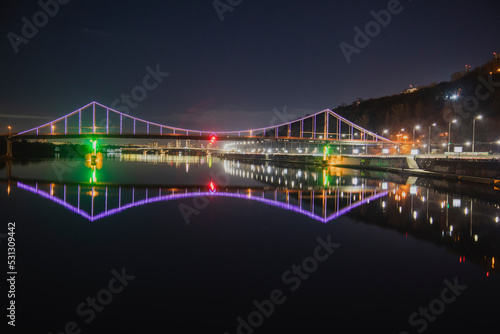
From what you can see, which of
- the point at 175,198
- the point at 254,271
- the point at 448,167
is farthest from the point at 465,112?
the point at 254,271

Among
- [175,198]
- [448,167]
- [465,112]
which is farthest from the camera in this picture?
[465,112]

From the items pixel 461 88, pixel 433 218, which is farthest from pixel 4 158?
pixel 461 88

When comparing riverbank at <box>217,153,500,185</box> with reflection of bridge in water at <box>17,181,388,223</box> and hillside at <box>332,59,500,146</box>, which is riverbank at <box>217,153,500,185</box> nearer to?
reflection of bridge in water at <box>17,181,388,223</box>

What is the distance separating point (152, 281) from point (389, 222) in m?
8.64

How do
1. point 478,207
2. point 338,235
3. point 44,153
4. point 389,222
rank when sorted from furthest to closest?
point 44,153 < point 478,207 < point 389,222 < point 338,235

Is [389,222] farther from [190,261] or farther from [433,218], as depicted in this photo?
[190,261]

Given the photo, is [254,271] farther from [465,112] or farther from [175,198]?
[465,112]

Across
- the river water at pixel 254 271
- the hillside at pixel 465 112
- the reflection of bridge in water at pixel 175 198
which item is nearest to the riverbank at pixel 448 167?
the reflection of bridge in water at pixel 175 198

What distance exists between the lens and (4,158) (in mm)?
77438

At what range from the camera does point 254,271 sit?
25.6 ft

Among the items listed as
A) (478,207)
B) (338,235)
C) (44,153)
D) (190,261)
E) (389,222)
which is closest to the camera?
(190,261)

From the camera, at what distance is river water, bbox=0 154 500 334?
5.73 metres

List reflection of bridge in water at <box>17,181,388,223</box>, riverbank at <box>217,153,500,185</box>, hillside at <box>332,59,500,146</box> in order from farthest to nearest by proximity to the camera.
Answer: hillside at <box>332,59,500,146</box> → riverbank at <box>217,153,500,185</box> → reflection of bridge in water at <box>17,181,388,223</box>

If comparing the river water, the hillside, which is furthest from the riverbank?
the hillside
